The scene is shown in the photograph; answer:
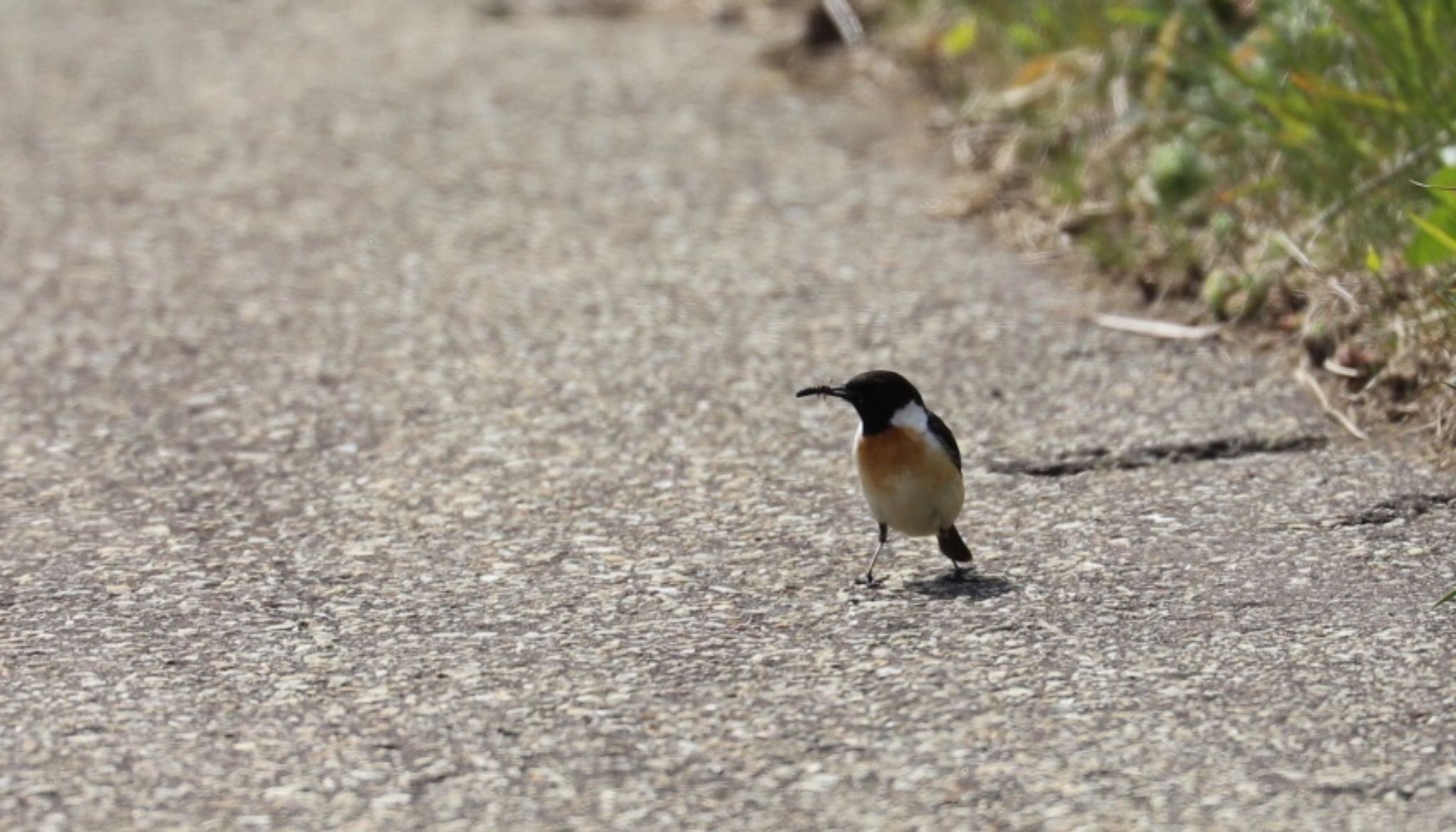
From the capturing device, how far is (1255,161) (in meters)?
6.95

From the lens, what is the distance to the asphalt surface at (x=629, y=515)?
3926mm

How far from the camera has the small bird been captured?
483 cm

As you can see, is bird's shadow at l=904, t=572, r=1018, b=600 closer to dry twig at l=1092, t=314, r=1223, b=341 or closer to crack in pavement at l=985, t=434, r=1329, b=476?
crack in pavement at l=985, t=434, r=1329, b=476

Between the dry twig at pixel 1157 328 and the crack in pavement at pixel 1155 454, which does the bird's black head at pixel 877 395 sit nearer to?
the crack in pavement at pixel 1155 454

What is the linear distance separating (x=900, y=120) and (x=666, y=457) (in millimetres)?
3557

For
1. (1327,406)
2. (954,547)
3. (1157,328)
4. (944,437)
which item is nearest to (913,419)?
(944,437)

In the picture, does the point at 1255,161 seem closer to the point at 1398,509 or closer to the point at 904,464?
the point at 1398,509

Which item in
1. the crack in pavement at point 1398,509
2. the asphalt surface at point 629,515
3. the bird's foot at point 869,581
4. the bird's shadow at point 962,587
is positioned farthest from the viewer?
the crack in pavement at point 1398,509

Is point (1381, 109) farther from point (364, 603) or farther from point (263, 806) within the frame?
point (263, 806)

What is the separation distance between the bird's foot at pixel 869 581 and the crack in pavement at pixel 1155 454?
86cm

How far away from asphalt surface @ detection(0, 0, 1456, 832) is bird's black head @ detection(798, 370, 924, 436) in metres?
0.38

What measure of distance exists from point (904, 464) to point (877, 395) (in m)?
0.24

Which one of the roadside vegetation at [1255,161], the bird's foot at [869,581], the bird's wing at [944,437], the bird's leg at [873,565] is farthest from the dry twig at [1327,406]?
the bird's foot at [869,581]

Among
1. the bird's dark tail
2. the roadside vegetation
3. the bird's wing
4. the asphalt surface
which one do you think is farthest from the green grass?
the bird's dark tail
